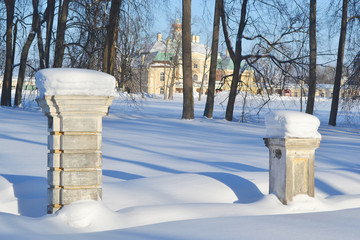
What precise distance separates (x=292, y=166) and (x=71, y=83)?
276 centimetres

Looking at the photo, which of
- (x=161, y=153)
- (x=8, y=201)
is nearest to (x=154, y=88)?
(x=161, y=153)

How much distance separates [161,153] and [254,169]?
2614mm

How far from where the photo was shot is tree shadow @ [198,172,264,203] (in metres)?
6.25

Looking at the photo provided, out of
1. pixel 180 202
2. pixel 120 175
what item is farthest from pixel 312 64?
pixel 180 202

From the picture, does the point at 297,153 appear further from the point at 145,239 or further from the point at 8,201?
the point at 8,201

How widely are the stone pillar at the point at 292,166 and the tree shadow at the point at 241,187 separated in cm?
34

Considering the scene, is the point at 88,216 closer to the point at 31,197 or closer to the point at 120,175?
the point at 31,197

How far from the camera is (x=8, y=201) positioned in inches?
230

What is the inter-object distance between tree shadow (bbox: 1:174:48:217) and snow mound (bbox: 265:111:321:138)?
Answer: 294cm

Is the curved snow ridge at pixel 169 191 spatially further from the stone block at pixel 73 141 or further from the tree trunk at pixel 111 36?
the tree trunk at pixel 111 36

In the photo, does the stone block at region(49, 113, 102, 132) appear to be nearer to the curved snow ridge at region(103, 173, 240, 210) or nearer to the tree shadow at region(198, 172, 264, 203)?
the curved snow ridge at region(103, 173, 240, 210)

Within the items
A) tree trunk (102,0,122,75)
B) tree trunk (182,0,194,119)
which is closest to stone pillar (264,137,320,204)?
tree trunk (102,0,122,75)

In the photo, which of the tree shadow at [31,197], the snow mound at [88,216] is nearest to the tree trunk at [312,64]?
the tree shadow at [31,197]

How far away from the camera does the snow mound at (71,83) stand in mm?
4930
